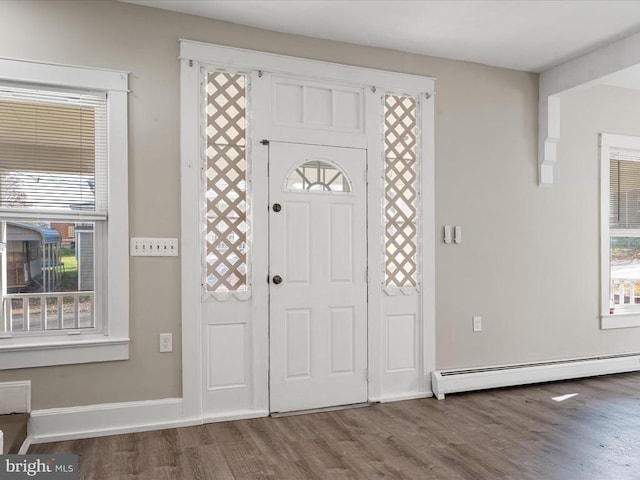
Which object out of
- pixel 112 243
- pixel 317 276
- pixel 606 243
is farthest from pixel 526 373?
pixel 112 243

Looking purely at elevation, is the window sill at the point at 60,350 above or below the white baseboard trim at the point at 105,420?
above

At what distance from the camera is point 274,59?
10.8ft

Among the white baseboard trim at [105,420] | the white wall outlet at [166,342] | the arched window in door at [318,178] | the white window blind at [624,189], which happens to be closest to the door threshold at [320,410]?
the white baseboard trim at [105,420]

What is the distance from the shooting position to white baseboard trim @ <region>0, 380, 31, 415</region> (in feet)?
8.91

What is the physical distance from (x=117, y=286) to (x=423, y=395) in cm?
228

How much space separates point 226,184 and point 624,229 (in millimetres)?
3770

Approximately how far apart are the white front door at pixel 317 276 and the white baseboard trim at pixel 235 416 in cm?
12

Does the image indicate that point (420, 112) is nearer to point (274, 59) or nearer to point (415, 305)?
point (274, 59)

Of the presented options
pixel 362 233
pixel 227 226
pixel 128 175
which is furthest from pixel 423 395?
pixel 128 175

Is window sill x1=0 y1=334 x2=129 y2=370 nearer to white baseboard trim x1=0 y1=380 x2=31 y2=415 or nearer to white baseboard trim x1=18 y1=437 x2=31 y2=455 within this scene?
white baseboard trim x1=0 y1=380 x2=31 y2=415

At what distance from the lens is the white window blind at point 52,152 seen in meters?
2.79

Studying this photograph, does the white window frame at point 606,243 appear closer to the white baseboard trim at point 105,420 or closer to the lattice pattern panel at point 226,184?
the lattice pattern panel at point 226,184

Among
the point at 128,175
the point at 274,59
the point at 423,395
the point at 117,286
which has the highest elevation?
the point at 274,59

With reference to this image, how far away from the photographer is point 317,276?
3426 millimetres
